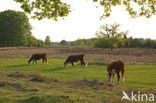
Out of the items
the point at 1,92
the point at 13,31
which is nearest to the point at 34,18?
the point at 1,92

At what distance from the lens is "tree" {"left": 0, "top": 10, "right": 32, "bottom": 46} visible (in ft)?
184

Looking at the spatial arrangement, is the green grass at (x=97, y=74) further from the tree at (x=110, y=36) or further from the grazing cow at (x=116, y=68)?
the tree at (x=110, y=36)

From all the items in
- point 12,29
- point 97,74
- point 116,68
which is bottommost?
point 97,74

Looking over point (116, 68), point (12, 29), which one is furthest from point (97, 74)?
point (12, 29)

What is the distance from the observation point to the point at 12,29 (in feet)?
185

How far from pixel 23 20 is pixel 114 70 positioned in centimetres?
5086

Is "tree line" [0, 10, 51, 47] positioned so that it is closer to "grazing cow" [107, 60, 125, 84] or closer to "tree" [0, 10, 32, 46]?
"tree" [0, 10, 32, 46]

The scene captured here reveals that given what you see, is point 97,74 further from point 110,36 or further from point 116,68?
point 110,36

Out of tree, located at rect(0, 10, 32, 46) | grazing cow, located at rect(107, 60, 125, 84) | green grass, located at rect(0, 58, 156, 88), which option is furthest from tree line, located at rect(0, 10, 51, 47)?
grazing cow, located at rect(107, 60, 125, 84)

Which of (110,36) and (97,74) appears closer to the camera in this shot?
(97,74)

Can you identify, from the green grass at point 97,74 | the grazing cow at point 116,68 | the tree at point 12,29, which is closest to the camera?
the grazing cow at point 116,68

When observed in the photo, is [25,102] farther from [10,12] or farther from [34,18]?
[10,12]

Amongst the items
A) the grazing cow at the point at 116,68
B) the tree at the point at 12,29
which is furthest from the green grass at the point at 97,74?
the tree at the point at 12,29

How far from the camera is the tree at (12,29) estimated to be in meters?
56.2
